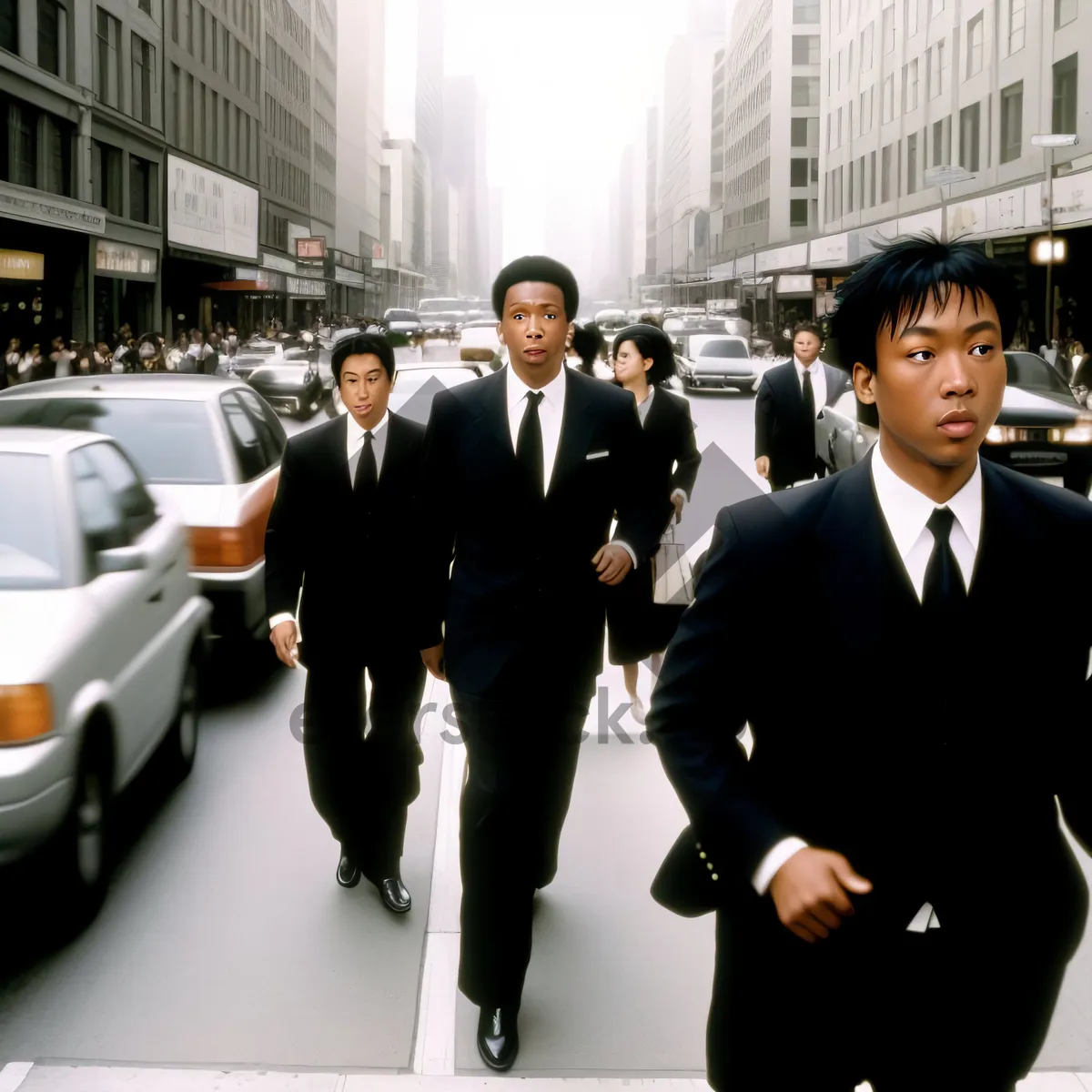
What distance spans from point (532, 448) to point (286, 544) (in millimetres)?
1351

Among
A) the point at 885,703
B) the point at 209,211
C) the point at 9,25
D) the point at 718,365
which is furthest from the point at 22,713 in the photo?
the point at 209,211

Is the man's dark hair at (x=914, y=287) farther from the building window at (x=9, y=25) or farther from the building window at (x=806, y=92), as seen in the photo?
the building window at (x=806, y=92)

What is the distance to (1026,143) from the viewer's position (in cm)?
4028

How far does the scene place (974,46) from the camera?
4603 cm

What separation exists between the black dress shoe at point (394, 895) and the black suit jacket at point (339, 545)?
2.58ft

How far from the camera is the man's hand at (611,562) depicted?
3801 millimetres

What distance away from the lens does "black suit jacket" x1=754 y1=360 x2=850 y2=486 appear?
9422 mm

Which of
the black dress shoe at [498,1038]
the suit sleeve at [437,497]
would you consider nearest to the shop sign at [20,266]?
the suit sleeve at [437,497]

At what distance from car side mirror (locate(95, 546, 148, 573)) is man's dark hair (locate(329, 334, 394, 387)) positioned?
101 cm

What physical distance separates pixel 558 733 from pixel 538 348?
1.05 m

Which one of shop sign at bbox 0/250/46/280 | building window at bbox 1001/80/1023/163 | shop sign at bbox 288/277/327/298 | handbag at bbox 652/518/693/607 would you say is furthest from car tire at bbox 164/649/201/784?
shop sign at bbox 288/277/327/298

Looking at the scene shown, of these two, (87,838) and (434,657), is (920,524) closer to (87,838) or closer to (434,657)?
(434,657)

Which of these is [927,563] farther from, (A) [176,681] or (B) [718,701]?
(A) [176,681]

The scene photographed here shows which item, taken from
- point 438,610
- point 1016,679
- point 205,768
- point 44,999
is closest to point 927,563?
point 1016,679
